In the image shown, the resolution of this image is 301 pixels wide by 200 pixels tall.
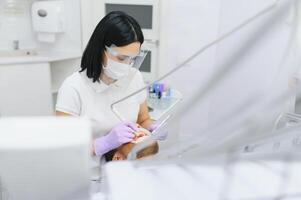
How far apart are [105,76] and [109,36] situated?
0.65 ft

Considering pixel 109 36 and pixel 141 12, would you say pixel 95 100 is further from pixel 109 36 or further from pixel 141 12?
pixel 141 12

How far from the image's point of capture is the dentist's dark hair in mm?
1287

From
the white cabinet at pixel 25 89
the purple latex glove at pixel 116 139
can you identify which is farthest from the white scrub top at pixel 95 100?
the white cabinet at pixel 25 89

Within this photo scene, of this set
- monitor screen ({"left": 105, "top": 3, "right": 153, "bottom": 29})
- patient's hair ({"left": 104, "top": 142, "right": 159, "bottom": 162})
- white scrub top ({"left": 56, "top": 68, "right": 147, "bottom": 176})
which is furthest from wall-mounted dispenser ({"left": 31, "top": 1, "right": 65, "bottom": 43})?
patient's hair ({"left": 104, "top": 142, "right": 159, "bottom": 162})

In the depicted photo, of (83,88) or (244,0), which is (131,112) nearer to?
(83,88)

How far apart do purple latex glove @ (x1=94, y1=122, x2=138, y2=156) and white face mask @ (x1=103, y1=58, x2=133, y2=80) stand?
0.32 m

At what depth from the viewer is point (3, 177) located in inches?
15.2

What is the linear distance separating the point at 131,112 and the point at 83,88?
247mm

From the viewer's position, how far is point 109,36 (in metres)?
1.30

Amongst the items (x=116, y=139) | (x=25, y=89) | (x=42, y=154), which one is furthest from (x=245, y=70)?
(x=25, y=89)

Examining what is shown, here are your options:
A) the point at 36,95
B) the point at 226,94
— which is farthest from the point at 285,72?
the point at 36,95

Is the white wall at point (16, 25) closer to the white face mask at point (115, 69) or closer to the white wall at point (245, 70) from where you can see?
the white face mask at point (115, 69)

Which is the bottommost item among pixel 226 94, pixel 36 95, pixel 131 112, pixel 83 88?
pixel 36 95

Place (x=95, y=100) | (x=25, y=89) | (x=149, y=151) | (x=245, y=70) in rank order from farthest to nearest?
1. (x=25, y=89)
2. (x=95, y=100)
3. (x=149, y=151)
4. (x=245, y=70)
